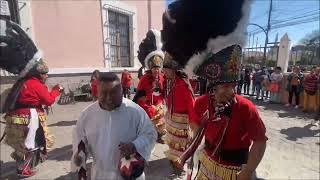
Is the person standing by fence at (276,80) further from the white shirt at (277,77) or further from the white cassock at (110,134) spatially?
the white cassock at (110,134)

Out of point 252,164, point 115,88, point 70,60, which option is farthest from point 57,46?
point 252,164

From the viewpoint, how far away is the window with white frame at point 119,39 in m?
13.5

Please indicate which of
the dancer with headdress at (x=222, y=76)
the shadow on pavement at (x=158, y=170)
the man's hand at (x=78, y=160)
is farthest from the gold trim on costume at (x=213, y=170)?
the shadow on pavement at (x=158, y=170)

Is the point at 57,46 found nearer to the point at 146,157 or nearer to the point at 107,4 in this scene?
the point at 107,4

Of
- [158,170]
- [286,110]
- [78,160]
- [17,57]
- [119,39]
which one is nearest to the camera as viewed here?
[78,160]

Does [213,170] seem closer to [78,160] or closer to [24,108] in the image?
[78,160]

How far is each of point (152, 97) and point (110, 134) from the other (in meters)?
2.72

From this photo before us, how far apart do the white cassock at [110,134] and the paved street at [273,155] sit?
7.56 feet

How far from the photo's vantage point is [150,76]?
510 cm

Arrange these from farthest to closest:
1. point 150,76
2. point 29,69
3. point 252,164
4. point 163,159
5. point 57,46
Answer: point 57,46 < point 163,159 < point 150,76 < point 29,69 < point 252,164

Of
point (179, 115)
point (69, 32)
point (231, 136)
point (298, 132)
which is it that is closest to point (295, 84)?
point (298, 132)

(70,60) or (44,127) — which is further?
(70,60)

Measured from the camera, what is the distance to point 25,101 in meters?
4.65

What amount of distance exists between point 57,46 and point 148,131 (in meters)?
9.22
